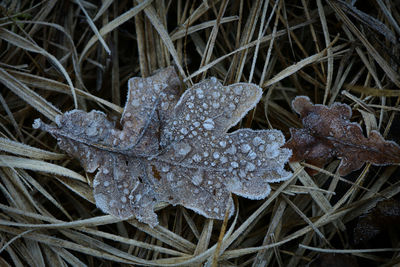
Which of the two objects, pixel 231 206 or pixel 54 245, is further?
pixel 54 245

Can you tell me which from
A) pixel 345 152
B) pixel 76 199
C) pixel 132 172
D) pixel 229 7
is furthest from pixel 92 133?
pixel 345 152

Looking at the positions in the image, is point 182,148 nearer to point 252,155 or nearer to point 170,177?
point 170,177

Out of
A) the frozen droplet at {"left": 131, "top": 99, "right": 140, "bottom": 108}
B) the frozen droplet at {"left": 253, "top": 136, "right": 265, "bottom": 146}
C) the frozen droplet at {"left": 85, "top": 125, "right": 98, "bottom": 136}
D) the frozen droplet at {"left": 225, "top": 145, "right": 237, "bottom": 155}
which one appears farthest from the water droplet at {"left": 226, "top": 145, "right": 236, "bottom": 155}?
the frozen droplet at {"left": 85, "top": 125, "right": 98, "bottom": 136}

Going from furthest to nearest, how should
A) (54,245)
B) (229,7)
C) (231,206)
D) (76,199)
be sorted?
(229,7), (76,199), (54,245), (231,206)

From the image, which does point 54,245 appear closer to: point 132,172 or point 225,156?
point 132,172

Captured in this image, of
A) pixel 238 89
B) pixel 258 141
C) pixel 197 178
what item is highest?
pixel 238 89

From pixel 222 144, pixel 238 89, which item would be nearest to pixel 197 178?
pixel 222 144

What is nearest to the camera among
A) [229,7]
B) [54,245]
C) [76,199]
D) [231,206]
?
[231,206]

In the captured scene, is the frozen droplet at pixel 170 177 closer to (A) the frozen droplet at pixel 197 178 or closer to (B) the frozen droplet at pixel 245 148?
(A) the frozen droplet at pixel 197 178
